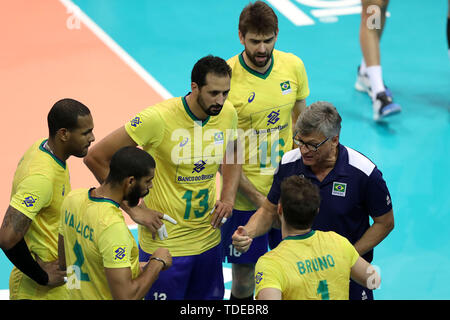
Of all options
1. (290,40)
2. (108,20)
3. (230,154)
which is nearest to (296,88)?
(230,154)

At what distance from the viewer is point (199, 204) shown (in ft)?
18.1

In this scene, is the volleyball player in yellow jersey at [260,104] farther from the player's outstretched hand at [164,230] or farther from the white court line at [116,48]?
the white court line at [116,48]

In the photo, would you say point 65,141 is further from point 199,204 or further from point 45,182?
point 199,204

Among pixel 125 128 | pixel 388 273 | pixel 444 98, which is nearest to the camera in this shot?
pixel 125 128

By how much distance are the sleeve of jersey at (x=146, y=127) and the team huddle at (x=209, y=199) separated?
0.01 meters

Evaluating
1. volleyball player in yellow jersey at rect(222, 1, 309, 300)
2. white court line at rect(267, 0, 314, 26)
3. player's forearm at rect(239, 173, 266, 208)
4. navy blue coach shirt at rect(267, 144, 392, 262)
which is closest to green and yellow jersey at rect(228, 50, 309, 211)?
volleyball player in yellow jersey at rect(222, 1, 309, 300)

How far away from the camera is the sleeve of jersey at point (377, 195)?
4.94m

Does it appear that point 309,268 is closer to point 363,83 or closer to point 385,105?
point 385,105

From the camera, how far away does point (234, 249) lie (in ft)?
20.6

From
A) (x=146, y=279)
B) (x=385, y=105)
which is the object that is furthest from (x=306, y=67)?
(x=146, y=279)

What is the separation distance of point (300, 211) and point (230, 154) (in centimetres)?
178

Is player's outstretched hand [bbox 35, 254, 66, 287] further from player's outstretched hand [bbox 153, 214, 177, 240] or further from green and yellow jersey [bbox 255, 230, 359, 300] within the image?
Answer: green and yellow jersey [bbox 255, 230, 359, 300]

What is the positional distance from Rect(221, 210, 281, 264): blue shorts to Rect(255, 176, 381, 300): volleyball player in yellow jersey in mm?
1948

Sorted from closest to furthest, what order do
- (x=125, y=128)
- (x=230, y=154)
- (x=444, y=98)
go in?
(x=125, y=128) < (x=230, y=154) < (x=444, y=98)
